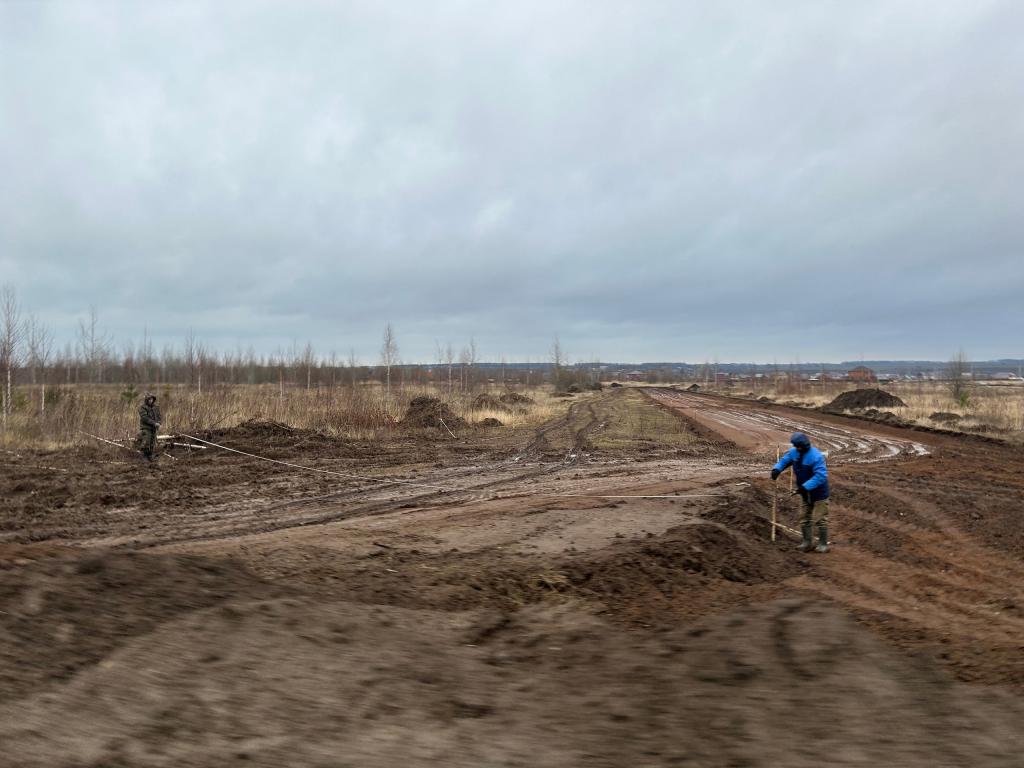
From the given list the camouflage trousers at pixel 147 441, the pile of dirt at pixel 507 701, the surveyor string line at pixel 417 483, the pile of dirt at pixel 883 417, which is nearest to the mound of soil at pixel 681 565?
the pile of dirt at pixel 507 701

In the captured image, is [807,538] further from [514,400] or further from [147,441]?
[514,400]

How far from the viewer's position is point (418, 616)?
606 cm

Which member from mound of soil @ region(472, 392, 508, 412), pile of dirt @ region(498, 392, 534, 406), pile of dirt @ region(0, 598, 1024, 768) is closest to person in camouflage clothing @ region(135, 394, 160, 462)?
pile of dirt @ region(0, 598, 1024, 768)

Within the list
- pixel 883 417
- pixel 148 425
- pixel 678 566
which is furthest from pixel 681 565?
pixel 883 417

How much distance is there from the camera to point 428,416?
3067 centimetres

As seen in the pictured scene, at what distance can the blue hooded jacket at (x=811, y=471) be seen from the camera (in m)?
9.41

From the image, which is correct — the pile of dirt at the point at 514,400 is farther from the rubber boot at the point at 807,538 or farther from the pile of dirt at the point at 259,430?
the rubber boot at the point at 807,538

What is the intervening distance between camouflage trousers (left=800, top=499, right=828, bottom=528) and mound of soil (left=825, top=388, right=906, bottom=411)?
38920 millimetres

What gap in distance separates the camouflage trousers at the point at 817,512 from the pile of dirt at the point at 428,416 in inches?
844

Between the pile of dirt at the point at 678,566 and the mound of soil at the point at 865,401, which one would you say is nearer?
the pile of dirt at the point at 678,566

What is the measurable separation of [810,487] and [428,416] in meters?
22.7

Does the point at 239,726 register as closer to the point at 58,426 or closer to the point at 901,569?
the point at 901,569

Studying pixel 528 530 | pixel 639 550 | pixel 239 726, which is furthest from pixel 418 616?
pixel 528 530

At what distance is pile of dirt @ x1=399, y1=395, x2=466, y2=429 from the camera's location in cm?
3019
